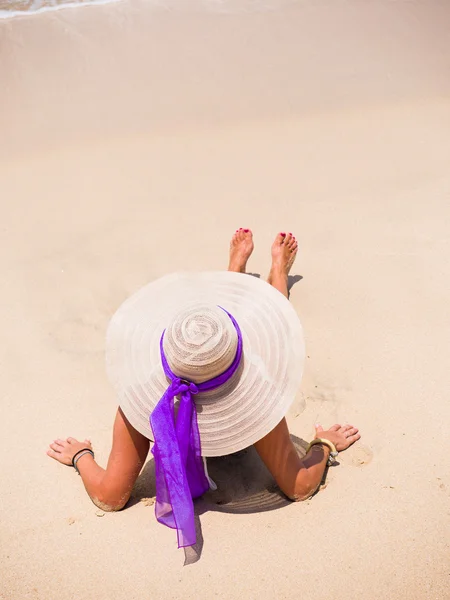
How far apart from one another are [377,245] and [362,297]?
18.7 inches

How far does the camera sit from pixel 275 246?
3354 mm

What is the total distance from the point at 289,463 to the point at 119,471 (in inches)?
26.7

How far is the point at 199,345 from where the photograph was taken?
1.80 m

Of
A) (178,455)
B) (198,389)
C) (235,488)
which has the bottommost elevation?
(235,488)

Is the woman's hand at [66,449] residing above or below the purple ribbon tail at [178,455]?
below

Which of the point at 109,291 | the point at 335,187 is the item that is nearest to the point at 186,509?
the point at 109,291

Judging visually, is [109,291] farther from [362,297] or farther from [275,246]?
[362,297]

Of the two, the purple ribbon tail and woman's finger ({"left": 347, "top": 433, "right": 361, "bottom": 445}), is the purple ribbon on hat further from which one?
woman's finger ({"left": 347, "top": 433, "right": 361, "bottom": 445})

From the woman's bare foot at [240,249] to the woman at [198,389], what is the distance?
0.99 metres

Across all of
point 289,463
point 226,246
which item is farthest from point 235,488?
point 226,246

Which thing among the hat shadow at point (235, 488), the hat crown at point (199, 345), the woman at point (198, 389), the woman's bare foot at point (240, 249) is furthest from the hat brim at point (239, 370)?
the woman's bare foot at point (240, 249)

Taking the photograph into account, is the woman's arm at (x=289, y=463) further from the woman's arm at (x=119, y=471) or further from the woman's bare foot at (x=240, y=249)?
the woman's bare foot at (x=240, y=249)

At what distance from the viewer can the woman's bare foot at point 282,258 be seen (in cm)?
316

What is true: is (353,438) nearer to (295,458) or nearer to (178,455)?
(295,458)
